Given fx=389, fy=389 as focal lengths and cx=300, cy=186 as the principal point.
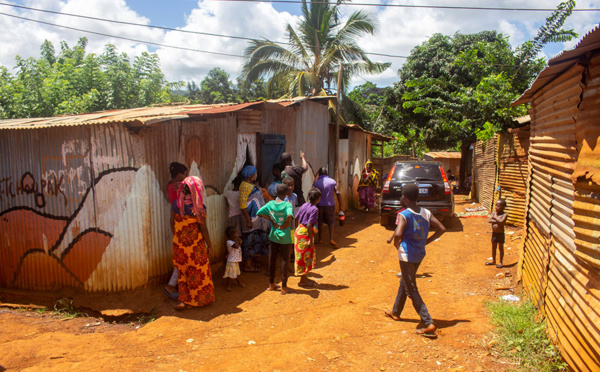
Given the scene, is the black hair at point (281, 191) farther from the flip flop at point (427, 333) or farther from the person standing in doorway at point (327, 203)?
the person standing in doorway at point (327, 203)

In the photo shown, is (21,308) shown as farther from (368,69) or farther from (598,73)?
(368,69)

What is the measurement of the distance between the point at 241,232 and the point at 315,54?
13015mm

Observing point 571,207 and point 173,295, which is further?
point 173,295

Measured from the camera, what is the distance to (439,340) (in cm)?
389

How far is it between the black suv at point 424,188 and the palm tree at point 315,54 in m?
8.37

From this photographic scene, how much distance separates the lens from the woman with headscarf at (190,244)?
186 inches

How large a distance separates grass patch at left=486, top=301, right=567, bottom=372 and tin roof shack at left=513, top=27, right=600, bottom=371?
0.37 ft

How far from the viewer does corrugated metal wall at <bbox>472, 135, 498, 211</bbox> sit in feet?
36.7

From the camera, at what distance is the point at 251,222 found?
6.11m

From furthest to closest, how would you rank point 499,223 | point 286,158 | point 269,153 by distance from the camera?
point 269,153
point 286,158
point 499,223

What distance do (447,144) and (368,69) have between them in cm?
559

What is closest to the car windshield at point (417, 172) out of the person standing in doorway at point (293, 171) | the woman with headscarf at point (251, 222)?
the person standing in doorway at point (293, 171)

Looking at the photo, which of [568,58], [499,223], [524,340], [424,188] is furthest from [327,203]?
[568,58]

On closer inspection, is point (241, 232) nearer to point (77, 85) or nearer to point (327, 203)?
point (327, 203)
